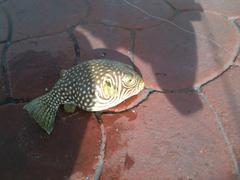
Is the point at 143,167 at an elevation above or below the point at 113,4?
below

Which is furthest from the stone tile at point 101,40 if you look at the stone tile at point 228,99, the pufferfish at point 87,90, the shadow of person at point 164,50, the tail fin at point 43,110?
the stone tile at point 228,99

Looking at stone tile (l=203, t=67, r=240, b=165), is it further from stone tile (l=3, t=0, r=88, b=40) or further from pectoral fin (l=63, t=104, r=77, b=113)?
stone tile (l=3, t=0, r=88, b=40)

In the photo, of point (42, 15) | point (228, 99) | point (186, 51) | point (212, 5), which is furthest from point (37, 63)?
point (212, 5)

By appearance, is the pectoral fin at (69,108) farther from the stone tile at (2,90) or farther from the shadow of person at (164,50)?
the shadow of person at (164,50)

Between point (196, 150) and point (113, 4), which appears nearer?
point (196, 150)

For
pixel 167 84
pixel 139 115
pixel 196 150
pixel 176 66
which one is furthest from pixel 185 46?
pixel 196 150

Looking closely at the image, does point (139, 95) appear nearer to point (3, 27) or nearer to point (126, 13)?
point (126, 13)

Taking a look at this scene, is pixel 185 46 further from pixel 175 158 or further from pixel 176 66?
pixel 175 158
